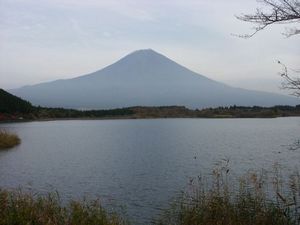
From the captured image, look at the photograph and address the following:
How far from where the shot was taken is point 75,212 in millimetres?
9195

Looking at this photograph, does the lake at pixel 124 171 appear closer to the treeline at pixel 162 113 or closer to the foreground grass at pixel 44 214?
the foreground grass at pixel 44 214

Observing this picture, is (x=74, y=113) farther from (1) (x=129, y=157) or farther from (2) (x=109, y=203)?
(2) (x=109, y=203)

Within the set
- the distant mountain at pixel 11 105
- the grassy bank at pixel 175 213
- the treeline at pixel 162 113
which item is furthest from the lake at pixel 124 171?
the treeline at pixel 162 113

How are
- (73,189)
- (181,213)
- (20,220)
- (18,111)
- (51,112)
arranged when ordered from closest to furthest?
(20,220) → (181,213) → (73,189) → (18,111) → (51,112)

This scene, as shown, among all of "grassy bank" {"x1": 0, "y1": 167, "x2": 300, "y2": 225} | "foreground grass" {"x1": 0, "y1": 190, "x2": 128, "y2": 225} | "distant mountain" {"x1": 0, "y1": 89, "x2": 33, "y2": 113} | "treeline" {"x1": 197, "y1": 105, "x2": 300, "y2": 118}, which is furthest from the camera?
"treeline" {"x1": 197, "y1": 105, "x2": 300, "y2": 118}

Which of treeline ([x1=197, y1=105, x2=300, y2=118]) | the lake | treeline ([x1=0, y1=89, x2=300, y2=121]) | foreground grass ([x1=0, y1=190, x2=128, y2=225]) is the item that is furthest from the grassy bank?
treeline ([x1=197, y1=105, x2=300, y2=118])

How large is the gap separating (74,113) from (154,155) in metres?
75.1

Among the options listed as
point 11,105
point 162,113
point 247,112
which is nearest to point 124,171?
point 11,105

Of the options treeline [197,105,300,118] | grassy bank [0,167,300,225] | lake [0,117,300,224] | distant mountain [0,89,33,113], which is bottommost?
lake [0,117,300,224]

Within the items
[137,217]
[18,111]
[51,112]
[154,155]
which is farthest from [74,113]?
[137,217]

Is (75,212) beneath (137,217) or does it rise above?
above

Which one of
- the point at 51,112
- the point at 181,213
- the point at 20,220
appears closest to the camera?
the point at 20,220

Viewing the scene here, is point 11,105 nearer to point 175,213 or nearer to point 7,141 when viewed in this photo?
point 7,141

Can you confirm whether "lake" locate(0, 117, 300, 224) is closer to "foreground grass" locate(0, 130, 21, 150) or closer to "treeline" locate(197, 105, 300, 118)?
"foreground grass" locate(0, 130, 21, 150)
